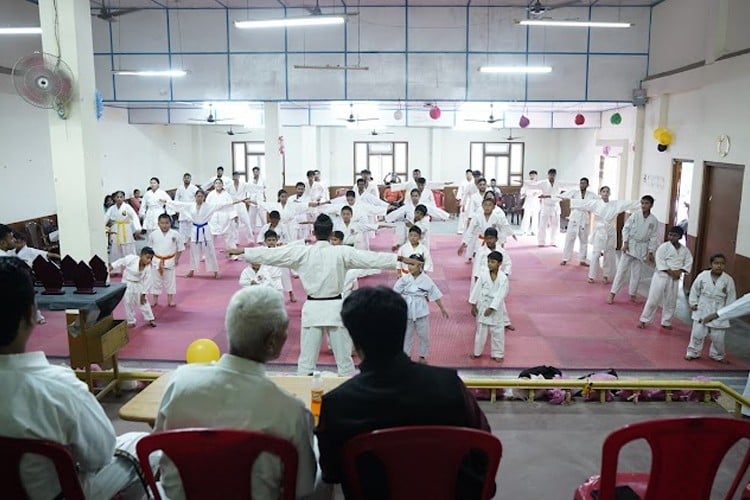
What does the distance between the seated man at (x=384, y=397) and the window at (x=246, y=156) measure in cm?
1937

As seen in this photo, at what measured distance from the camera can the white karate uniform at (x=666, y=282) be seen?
7594 mm

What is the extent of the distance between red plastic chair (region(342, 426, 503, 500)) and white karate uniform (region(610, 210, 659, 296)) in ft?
24.8

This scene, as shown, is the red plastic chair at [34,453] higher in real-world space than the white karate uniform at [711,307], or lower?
higher

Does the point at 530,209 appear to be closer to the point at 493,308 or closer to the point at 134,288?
the point at 493,308

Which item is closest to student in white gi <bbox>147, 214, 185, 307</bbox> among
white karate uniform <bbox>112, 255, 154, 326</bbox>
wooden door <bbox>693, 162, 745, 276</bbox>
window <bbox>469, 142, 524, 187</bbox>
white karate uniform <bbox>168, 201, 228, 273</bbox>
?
white karate uniform <bbox>112, 255, 154, 326</bbox>

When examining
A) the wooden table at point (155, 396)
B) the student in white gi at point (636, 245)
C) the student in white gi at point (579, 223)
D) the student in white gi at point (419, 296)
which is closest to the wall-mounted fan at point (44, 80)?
the wooden table at point (155, 396)

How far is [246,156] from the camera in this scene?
20.9 metres

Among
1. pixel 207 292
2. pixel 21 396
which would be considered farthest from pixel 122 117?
pixel 21 396

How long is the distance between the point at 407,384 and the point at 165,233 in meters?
7.23

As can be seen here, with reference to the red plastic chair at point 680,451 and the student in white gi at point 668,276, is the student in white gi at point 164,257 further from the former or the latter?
the red plastic chair at point 680,451

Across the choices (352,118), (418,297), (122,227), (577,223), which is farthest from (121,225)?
(577,223)

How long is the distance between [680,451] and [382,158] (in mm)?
18678

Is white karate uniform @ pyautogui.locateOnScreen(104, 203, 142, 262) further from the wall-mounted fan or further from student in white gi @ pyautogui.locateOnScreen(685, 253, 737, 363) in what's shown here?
student in white gi @ pyautogui.locateOnScreen(685, 253, 737, 363)

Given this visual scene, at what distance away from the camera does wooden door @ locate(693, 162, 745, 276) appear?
8750 millimetres
